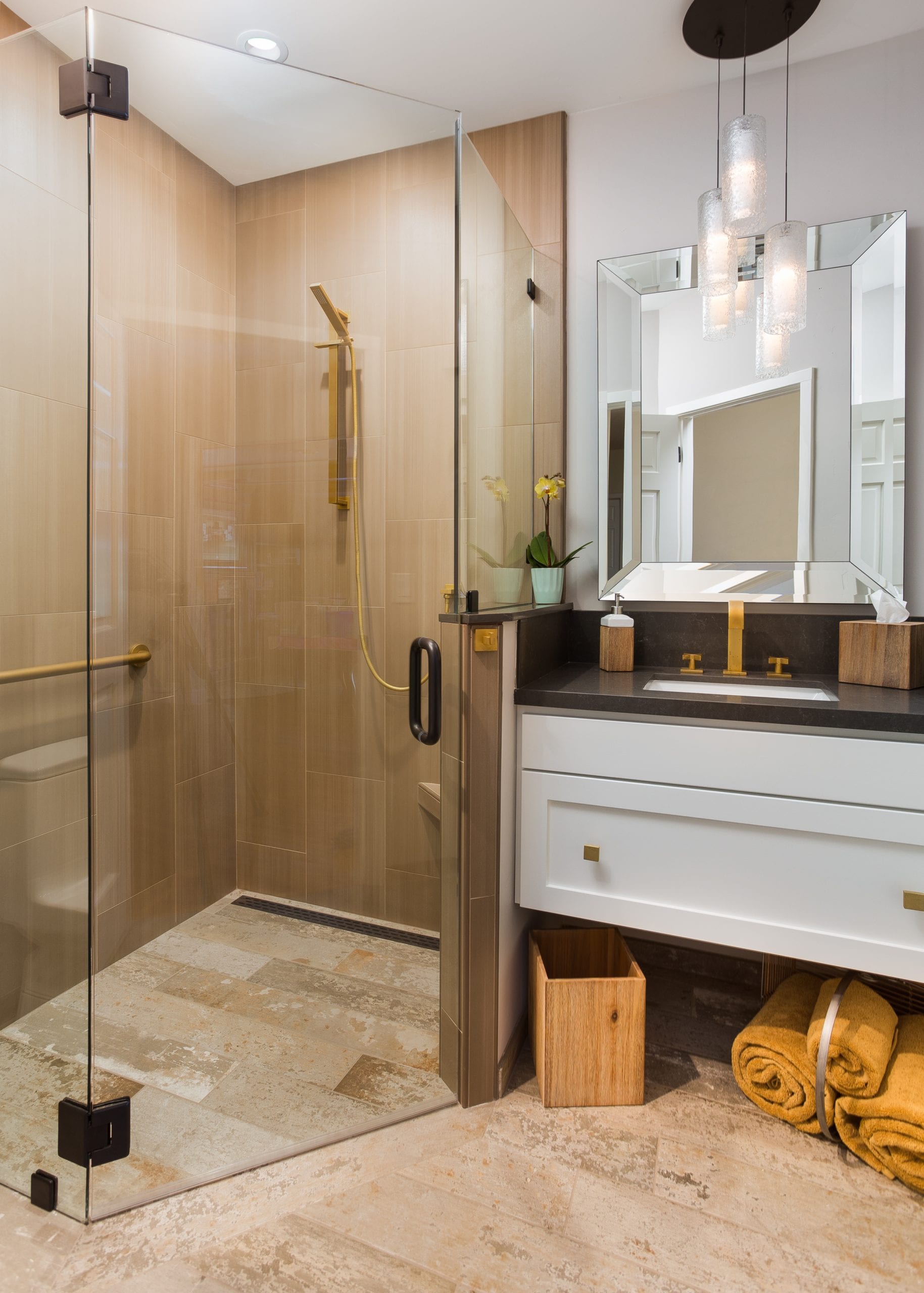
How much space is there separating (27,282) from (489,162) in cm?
145

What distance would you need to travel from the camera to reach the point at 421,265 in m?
1.43

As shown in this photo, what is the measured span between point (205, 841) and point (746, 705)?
1114 millimetres

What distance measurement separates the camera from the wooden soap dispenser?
198 centimetres

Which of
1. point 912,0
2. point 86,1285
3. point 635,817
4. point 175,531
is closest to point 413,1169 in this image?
point 86,1285

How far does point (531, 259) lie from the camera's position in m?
2.09

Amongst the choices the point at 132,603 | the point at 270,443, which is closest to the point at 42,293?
the point at 270,443

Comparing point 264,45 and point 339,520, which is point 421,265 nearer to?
point 339,520

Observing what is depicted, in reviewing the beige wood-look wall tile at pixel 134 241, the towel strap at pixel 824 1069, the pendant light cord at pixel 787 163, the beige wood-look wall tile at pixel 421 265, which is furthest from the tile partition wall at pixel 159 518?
the pendant light cord at pixel 787 163

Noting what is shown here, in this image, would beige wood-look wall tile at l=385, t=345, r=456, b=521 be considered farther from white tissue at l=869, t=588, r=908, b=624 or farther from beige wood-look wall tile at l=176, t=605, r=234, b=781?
white tissue at l=869, t=588, r=908, b=624

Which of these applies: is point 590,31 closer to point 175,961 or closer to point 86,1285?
point 175,961

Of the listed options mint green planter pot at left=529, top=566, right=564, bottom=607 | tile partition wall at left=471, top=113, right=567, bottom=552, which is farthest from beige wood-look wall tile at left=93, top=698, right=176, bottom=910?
tile partition wall at left=471, top=113, right=567, bottom=552

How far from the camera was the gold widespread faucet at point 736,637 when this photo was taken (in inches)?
76.4

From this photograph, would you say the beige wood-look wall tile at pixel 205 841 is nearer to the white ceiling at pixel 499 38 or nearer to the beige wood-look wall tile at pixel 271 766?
the beige wood-look wall tile at pixel 271 766

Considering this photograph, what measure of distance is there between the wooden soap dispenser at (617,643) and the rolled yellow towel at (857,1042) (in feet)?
3.02
